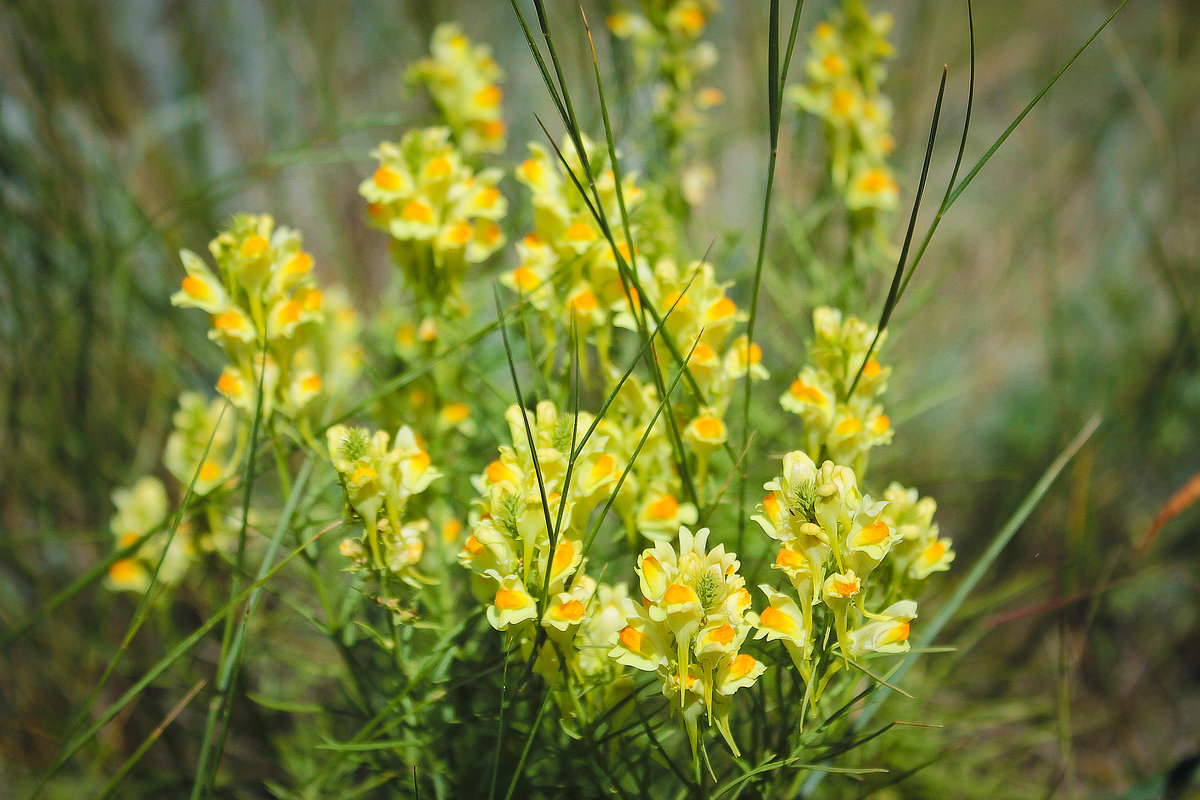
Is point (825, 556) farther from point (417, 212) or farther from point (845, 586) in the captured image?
point (417, 212)

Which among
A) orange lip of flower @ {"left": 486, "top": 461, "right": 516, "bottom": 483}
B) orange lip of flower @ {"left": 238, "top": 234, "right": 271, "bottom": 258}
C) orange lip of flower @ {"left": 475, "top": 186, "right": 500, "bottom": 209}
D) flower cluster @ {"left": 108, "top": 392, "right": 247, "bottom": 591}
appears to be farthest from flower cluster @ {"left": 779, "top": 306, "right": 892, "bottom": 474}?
flower cluster @ {"left": 108, "top": 392, "right": 247, "bottom": 591}

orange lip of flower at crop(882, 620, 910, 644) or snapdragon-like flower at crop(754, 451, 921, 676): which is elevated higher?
snapdragon-like flower at crop(754, 451, 921, 676)

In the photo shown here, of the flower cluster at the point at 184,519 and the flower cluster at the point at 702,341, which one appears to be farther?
the flower cluster at the point at 184,519

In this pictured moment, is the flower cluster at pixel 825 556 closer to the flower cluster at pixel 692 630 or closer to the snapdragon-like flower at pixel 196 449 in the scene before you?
the flower cluster at pixel 692 630

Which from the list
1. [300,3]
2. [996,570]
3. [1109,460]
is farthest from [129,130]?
[1109,460]

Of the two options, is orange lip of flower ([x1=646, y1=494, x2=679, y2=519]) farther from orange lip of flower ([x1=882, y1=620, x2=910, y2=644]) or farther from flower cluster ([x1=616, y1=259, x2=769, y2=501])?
orange lip of flower ([x1=882, y1=620, x2=910, y2=644])

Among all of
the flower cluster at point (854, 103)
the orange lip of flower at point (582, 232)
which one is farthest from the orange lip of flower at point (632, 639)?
the flower cluster at point (854, 103)
